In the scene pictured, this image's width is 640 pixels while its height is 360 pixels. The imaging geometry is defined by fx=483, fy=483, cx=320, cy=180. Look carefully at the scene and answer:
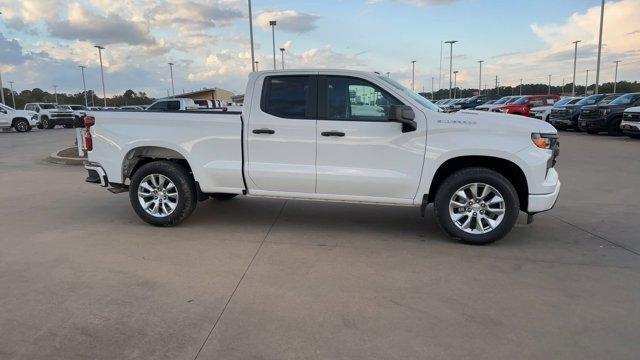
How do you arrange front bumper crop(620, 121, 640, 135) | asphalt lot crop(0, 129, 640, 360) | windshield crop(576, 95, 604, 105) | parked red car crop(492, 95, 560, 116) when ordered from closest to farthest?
asphalt lot crop(0, 129, 640, 360)
front bumper crop(620, 121, 640, 135)
windshield crop(576, 95, 604, 105)
parked red car crop(492, 95, 560, 116)

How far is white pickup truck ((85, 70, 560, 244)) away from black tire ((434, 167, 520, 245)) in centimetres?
1

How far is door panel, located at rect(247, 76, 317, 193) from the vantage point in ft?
18.6

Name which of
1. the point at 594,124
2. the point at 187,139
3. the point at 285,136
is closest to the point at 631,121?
the point at 594,124

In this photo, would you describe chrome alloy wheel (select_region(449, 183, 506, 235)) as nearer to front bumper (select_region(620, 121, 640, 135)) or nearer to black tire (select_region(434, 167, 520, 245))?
black tire (select_region(434, 167, 520, 245))

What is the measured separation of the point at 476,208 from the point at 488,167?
537 millimetres

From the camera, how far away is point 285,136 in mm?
5695

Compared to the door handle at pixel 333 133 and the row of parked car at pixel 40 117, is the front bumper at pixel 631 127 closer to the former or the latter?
the door handle at pixel 333 133

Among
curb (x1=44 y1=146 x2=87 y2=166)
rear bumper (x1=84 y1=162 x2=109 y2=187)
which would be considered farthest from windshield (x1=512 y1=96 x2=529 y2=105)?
rear bumper (x1=84 y1=162 x2=109 y2=187)

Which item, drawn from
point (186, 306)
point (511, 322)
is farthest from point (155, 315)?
point (511, 322)

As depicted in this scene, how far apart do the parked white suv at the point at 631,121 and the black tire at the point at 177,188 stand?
16.7 m

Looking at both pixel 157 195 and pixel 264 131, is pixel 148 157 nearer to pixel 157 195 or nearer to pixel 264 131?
pixel 157 195

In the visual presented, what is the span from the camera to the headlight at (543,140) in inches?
207

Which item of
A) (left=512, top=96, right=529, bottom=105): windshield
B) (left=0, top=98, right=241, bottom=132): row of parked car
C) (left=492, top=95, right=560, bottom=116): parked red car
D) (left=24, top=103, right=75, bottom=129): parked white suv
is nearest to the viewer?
(left=492, top=95, right=560, bottom=116): parked red car

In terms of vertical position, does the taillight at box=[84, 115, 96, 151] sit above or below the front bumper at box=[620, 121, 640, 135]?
above
